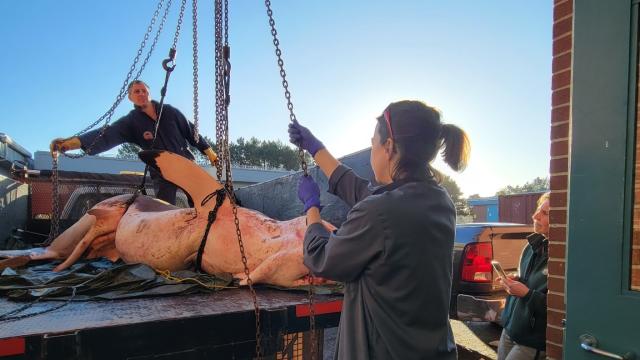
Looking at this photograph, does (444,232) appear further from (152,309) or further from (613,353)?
(152,309)

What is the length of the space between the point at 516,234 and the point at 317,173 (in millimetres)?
2779

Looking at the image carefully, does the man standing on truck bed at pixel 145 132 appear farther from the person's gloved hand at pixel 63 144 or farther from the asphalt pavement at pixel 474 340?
the asphalt pavement at pixel 474 340

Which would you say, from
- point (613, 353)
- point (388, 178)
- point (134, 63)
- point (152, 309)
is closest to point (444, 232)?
point (388, 178)

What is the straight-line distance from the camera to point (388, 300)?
1.45m

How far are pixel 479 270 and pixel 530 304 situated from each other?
1.77 meters

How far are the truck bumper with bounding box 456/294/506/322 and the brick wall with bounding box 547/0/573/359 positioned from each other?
1822mm

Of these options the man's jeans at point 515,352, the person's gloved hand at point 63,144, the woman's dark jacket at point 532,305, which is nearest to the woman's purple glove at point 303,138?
the woman's dark jacket at point 532,305

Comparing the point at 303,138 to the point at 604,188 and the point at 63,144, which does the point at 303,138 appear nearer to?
the point at 604,188

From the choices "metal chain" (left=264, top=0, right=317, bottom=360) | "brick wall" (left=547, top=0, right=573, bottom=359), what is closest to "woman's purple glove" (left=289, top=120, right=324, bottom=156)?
"metal chain" (left=264, top=0, right=317, bottom=360)

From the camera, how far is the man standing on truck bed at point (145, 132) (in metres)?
4.58

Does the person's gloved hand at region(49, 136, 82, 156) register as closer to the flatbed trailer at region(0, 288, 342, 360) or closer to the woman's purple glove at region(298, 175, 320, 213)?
the flatbed trailer at region(0, 288, 342, 360)

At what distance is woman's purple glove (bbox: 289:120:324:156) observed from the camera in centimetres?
239

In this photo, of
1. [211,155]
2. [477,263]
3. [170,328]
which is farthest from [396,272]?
[211,155]

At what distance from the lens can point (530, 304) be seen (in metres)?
2.60
